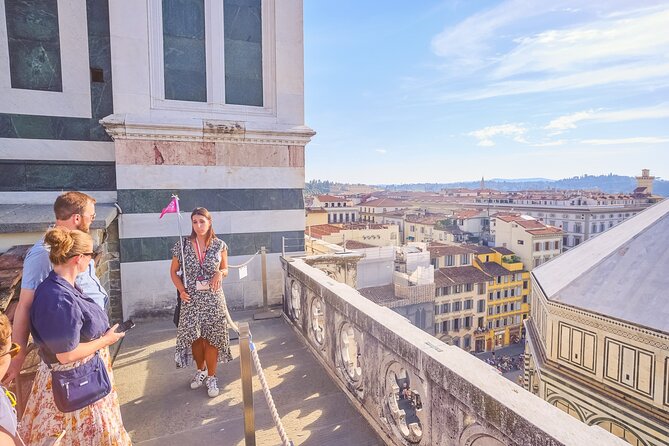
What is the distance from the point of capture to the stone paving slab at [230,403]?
3332 millimetres

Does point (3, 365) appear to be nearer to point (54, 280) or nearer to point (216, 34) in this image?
point (54, 280)

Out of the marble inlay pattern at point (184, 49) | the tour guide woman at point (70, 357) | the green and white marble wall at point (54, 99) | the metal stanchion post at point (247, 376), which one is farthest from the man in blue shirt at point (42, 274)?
the marble inlay pattern at point (184, 49)

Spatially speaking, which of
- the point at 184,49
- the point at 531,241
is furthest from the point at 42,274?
the point at 531,241

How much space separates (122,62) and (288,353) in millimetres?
5123

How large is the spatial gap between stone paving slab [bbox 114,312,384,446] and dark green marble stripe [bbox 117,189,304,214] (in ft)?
7.22

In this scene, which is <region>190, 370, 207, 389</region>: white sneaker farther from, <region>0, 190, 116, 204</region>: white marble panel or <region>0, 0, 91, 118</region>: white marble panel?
<region>0, 0, 91, 118</region>: white marble panel

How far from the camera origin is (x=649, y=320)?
1311cm

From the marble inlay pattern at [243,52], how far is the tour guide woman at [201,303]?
3468mm

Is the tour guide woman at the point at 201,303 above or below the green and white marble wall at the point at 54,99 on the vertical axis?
below

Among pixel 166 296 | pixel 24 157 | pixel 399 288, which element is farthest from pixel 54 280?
pixel 399 288

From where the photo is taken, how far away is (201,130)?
6.27 m

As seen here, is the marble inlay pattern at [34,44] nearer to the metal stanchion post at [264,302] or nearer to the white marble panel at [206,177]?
the white marble panel at [206,177]

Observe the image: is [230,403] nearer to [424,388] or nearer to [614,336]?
[424,388]

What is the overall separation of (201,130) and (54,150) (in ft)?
7.31
